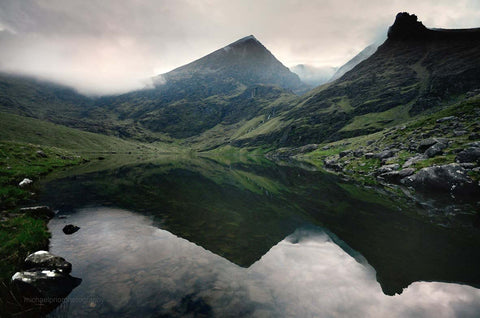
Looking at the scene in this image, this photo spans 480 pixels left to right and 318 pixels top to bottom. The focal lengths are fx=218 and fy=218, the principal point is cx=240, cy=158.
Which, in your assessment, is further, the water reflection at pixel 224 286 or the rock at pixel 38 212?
the rock at pixel 38 212

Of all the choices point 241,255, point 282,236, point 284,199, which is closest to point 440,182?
point 284,199

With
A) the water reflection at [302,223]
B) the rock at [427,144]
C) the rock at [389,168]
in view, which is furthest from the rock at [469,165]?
the water reflection at [302,223]

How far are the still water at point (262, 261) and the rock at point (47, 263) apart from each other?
0.90 metres

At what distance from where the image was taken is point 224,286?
44.5 feet

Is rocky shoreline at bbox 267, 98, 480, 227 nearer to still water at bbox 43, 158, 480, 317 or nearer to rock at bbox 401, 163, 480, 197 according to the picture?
rock at bbox 401, 163, 480, 197

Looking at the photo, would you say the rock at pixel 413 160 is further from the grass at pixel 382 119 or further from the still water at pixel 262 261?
the grass at pixel 382 119

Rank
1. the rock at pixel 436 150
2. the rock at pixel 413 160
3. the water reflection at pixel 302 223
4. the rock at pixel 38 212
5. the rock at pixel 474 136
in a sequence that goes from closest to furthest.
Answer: the water reflection at pixel 302 223
the rock at pixel 38 212
the rock at pixel 436 150
the rock at pixel 474 136
the rock at pixel 413 160

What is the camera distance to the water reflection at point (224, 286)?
454 inches

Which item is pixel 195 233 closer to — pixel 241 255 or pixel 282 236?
pixel 241 255

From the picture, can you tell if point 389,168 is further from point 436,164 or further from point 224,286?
point 224,286

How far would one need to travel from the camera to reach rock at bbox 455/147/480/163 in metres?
43.3

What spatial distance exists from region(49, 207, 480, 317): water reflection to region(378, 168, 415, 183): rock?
40874 mm

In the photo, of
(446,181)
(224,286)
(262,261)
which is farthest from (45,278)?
(446,181)

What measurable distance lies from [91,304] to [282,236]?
17316 mm
